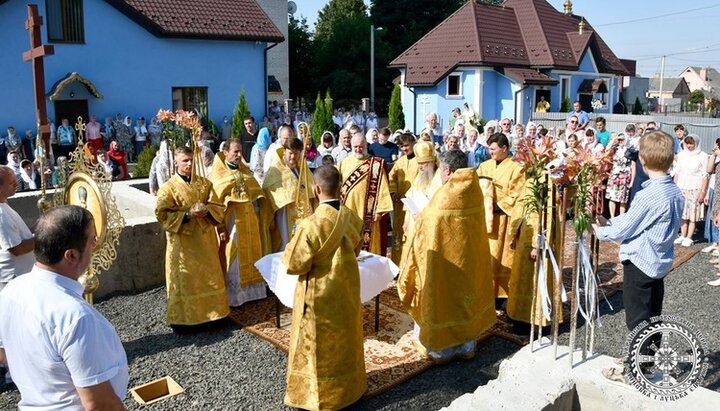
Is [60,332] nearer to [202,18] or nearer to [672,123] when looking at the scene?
[672,123]

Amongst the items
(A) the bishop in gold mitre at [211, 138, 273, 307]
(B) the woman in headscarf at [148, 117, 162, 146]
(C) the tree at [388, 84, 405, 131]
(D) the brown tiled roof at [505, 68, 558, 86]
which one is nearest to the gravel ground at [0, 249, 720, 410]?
(A) the bishop in gold mitre at [211, 138, 273, 307]

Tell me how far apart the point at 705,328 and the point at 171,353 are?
17.4 feet

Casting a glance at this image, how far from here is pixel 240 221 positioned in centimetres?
706

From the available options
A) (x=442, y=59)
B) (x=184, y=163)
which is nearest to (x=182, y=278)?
(x=184, y=163)

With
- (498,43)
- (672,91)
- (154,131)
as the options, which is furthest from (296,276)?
(672,91)

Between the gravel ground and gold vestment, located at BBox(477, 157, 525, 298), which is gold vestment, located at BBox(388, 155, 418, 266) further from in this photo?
the gravel ground

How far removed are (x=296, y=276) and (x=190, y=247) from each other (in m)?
1.48

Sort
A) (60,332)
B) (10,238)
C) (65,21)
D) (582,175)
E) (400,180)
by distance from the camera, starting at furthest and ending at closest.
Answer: (65,21) < (400,180) < (10,238) < (582,175) < (60,332)

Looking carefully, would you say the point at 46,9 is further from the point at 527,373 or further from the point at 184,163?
the point at 527,373

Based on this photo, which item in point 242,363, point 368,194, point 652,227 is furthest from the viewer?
point 368,194

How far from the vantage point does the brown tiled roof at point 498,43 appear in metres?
30.0

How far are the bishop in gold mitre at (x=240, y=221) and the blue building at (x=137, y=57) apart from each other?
15.5 m

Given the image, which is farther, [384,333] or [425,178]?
[425,178]

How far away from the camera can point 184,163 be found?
621 cm
